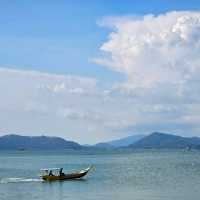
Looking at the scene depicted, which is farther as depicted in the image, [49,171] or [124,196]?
[49,171]

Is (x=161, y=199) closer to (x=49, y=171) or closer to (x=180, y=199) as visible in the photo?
(x=180, y=199)

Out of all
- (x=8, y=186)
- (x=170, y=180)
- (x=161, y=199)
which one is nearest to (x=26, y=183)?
(x=8, y=186)

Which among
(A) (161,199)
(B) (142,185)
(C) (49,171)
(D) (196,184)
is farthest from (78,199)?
(C) (49,171)

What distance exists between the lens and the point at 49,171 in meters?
78.8

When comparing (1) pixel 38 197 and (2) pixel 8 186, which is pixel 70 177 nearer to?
(2) pixel 8 186

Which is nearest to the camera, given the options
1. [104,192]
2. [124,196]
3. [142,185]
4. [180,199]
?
[180,199]

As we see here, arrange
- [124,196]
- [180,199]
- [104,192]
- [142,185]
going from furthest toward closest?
[142,185]
[104,192]
[124,196]
[180,199]

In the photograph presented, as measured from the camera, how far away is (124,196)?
54.4 metres

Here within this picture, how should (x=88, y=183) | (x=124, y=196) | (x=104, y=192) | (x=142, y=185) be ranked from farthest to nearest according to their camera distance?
1. (x=88, y=183)
2. (x=142, y=185)
3. (x=104, y=192)
4. (x=124, y=196)

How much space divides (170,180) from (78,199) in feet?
75.1

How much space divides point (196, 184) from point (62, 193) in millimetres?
16891

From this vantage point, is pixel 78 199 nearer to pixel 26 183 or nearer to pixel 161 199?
pixel 161 199

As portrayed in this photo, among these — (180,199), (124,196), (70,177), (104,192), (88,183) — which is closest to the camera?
(180,199)

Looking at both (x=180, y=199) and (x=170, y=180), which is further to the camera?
(x=170, y=180)
